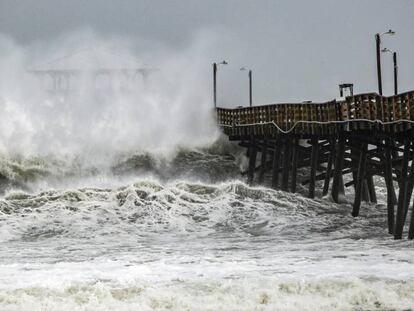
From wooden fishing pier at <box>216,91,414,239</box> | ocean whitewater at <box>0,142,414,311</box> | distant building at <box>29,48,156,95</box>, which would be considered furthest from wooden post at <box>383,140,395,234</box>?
distant building at <box>29,48,156,95</box>

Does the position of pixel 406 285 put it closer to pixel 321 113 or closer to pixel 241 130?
pixel 321 113

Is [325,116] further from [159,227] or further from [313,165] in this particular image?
[159,227]

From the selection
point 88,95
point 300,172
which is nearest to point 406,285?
point 300,172

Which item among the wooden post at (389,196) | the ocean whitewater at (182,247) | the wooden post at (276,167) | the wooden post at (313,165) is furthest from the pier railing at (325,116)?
the ocean whitewater at (182,247)

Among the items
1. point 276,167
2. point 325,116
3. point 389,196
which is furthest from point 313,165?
point 389,196

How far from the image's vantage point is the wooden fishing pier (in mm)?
15422

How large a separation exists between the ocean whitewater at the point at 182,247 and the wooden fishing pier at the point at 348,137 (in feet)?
2.82

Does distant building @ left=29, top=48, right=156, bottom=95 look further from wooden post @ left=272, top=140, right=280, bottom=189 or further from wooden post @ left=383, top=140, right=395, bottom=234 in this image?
wooden post @ left=383, top=140, right=395, bottom=234

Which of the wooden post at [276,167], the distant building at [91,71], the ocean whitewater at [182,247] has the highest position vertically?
the distant building at [91,71]

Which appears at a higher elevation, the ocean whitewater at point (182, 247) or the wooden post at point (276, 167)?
the wooden post at point (276, 167)

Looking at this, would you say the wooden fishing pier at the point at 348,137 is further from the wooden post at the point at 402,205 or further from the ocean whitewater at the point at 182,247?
the ocean whitewater at the point at 182,247

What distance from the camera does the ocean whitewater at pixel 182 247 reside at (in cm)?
820

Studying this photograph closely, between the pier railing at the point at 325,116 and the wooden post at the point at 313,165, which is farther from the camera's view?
the wooden post at the point at 313,165

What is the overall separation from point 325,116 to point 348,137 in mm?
2178
